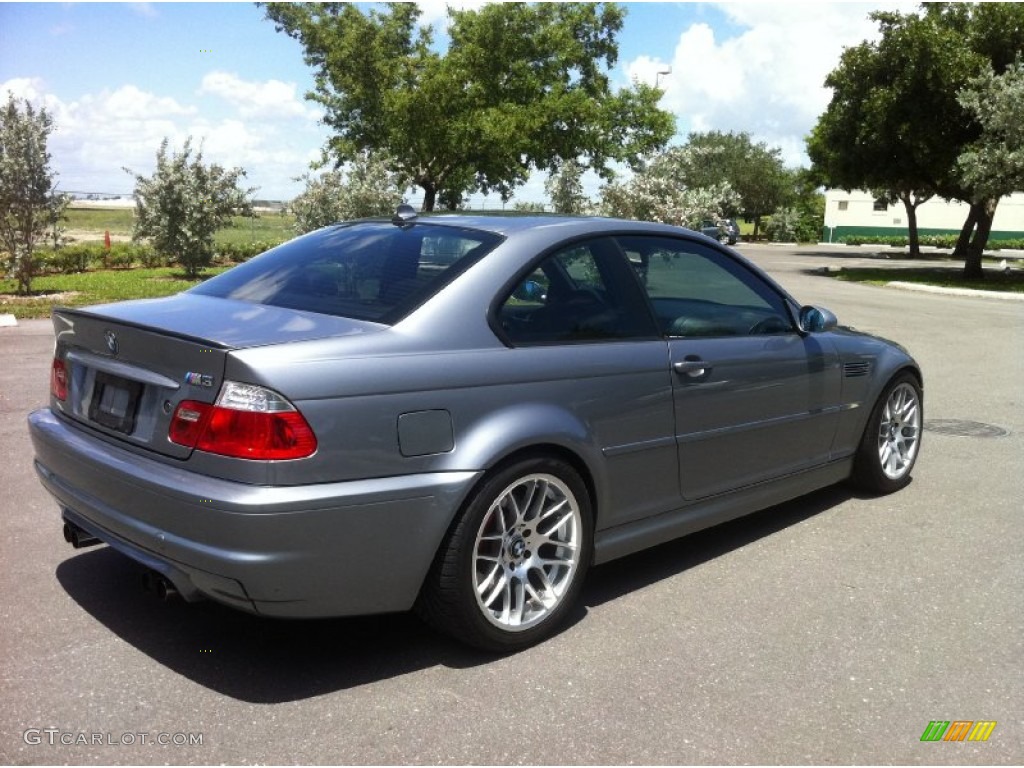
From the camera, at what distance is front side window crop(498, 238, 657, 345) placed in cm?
370

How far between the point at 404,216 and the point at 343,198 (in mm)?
14214

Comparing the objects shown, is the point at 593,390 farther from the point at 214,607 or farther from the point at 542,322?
the point at 214,607

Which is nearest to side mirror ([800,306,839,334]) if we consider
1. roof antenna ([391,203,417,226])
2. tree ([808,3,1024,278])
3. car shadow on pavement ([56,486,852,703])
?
car shadow on pavement ([56,486,852,703])

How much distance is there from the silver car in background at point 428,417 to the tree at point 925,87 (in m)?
23.4

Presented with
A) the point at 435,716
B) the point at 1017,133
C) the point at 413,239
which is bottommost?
the point at 435,716

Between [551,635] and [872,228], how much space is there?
67.8 m

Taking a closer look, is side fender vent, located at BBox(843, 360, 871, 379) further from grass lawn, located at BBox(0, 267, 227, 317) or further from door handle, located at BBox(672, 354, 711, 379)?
grass lawn, located at BBox(0, 267, 227, 317)

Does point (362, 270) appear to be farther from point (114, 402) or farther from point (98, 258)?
point (98, 258)

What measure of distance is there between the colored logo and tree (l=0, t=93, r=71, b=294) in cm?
1591

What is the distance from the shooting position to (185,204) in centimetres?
1952

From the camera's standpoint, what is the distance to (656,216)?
18891 mm

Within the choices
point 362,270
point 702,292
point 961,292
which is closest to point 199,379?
A: point 362,270

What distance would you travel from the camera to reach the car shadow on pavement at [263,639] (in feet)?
11.0

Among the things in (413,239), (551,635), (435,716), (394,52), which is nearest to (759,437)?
(551,635)
